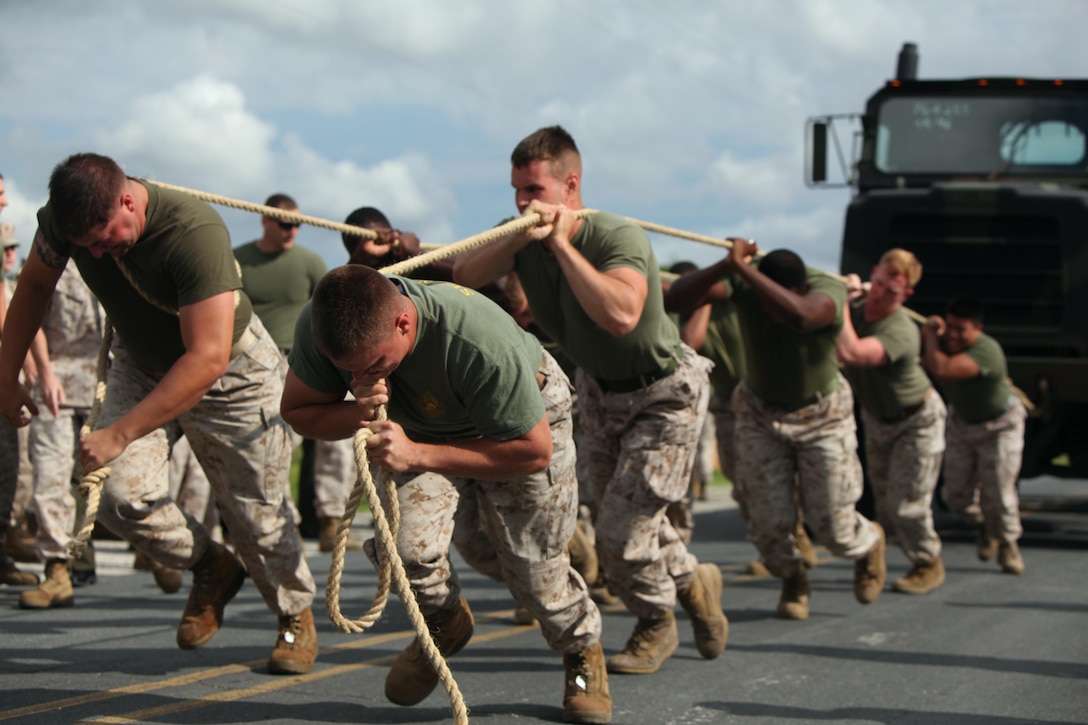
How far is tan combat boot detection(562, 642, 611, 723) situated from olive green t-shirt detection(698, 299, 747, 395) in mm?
4662

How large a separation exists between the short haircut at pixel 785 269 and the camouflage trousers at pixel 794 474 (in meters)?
0.63

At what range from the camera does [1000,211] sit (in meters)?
11.6

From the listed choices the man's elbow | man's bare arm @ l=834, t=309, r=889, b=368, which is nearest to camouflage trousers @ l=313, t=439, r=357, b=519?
man's bare arm @ l=834, t=309, r=889, b=368

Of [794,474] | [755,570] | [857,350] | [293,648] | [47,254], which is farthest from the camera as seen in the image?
[755,570]

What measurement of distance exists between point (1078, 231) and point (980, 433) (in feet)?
7.93

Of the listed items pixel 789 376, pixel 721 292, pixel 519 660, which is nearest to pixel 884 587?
pixel 789 376

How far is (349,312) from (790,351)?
409cm

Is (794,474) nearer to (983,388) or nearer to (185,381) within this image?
(983,388)

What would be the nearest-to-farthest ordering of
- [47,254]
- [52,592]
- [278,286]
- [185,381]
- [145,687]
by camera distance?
[185,381]
[47,254]
[145,687]
[52,592]
[278,286]

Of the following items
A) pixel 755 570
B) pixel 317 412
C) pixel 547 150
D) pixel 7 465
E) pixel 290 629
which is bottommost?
pixel 755 570

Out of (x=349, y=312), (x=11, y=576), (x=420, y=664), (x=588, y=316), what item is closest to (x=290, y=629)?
(x=420, y=664)

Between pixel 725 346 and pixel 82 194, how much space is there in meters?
5.75

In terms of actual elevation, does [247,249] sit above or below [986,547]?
above

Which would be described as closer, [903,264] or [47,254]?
[47,254]
